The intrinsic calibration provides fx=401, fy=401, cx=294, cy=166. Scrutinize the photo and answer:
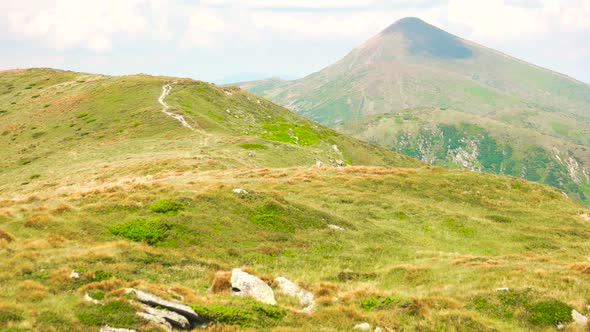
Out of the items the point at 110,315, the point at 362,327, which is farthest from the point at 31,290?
the point at 362,327

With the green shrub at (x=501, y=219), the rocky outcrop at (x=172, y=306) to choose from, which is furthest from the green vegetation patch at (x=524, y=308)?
the green shrub at (x=501, y=219)

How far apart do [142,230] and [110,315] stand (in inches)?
466

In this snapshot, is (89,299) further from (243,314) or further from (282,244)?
(282,244)

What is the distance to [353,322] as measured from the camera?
16078 mm

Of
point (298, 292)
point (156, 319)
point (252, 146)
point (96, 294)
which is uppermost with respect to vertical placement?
point (96, 294)

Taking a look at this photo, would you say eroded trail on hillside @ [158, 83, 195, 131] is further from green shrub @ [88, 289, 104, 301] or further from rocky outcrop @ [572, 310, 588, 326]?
rocky outcrop @ [572, 310, 588, 326]

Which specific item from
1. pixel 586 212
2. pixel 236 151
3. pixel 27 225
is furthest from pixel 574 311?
pixel 236 151

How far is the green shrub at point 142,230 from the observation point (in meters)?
24.7

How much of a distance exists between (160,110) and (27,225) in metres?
70.7

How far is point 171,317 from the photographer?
14539 millimetres

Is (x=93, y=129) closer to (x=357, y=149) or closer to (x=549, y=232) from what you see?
(x=357, y=149)

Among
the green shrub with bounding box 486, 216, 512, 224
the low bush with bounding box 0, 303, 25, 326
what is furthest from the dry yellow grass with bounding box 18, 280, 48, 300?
the green shrub with bounding box 486, 216, 512, 224

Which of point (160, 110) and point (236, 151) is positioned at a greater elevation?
point (160, 110)

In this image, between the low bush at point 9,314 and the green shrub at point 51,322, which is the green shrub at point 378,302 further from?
the low bush at point 9,314
